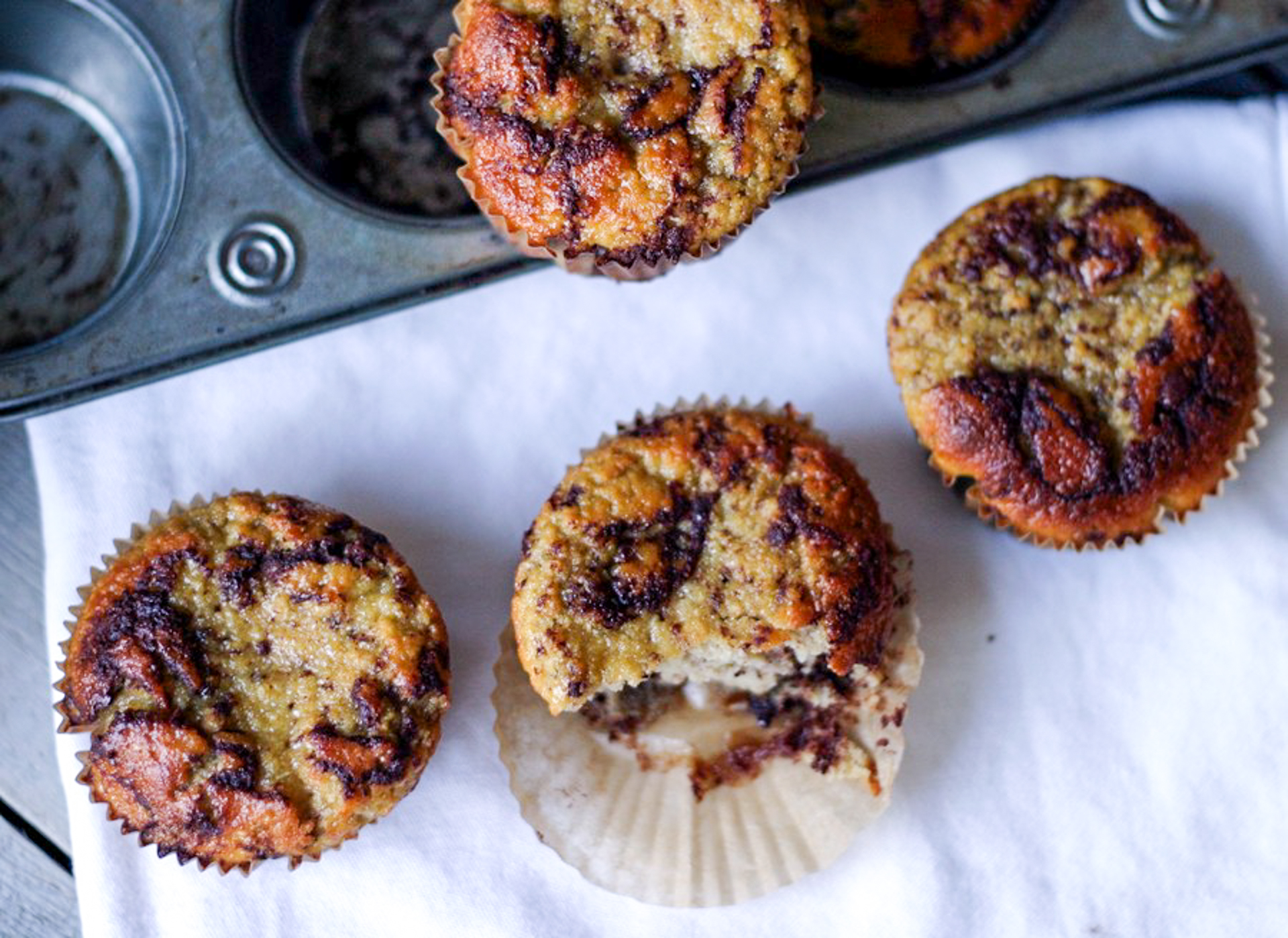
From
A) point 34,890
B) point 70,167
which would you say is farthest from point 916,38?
point 34,890

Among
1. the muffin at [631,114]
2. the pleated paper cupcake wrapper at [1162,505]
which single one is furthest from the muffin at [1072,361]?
the muffin at [631,114]

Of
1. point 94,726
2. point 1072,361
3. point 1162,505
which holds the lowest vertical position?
point 94,726

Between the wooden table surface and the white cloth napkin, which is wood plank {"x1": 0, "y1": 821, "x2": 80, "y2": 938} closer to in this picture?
the wooden table surface

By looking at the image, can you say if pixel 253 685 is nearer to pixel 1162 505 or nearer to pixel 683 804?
pixel 683 804

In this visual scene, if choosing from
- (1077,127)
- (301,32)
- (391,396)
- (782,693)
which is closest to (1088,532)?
(782,693)

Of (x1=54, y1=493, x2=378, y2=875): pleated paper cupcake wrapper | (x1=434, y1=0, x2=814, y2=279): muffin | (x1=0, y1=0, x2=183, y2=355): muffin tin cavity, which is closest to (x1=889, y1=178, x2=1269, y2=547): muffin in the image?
(x1=434, y1=0, x2=814, y2=279): muffin

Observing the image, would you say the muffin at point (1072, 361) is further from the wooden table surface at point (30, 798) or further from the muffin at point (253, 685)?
the wooden table surface at point (30, 798)

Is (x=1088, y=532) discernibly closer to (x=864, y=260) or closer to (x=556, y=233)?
(x=864, y=260)
